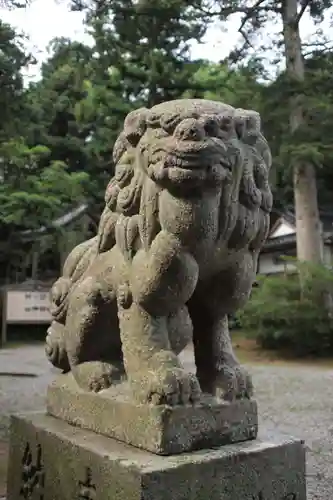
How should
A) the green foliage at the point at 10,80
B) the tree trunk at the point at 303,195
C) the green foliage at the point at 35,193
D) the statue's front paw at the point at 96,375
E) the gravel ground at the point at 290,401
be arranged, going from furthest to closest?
the tree trunk at the point at 303,195 → the green foliage at the point at 35,193 → the green foliage at the point at 10,80 → the gravel ground at the point at 290,401 → the statue's front paw at the point at 96,375

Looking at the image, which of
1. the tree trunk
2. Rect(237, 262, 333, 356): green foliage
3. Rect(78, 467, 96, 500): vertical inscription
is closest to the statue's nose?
Rect(78, 467, 96, 500): vertical inscription

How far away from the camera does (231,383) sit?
1.55 metres

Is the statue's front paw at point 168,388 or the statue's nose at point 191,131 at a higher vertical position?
the statue's nose at point 191,131

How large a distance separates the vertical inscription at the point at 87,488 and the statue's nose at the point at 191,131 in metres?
0.93

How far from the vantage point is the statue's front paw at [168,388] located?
141 centimetres

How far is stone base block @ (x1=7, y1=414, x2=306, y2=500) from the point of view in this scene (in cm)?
132

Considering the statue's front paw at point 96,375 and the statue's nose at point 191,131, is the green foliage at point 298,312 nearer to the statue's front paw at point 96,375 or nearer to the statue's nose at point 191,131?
the statue's front paw at point 96,375

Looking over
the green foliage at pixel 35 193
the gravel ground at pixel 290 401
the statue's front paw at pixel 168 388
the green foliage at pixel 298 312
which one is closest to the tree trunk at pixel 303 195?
the green foliage at pixel 298 312

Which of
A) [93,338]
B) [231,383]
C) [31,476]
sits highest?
[93,338]

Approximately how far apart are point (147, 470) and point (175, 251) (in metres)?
0.55

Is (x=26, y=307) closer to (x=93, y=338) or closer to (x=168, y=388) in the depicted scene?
(x=93, y=338)

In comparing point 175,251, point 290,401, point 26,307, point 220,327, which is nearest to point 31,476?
point 220,327

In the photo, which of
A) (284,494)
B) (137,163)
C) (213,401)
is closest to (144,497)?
(213,401)

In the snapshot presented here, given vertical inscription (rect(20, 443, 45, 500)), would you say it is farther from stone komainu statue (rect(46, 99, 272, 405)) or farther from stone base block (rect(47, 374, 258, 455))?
stone komainu statue (rect(46, 99, 272, 405))
